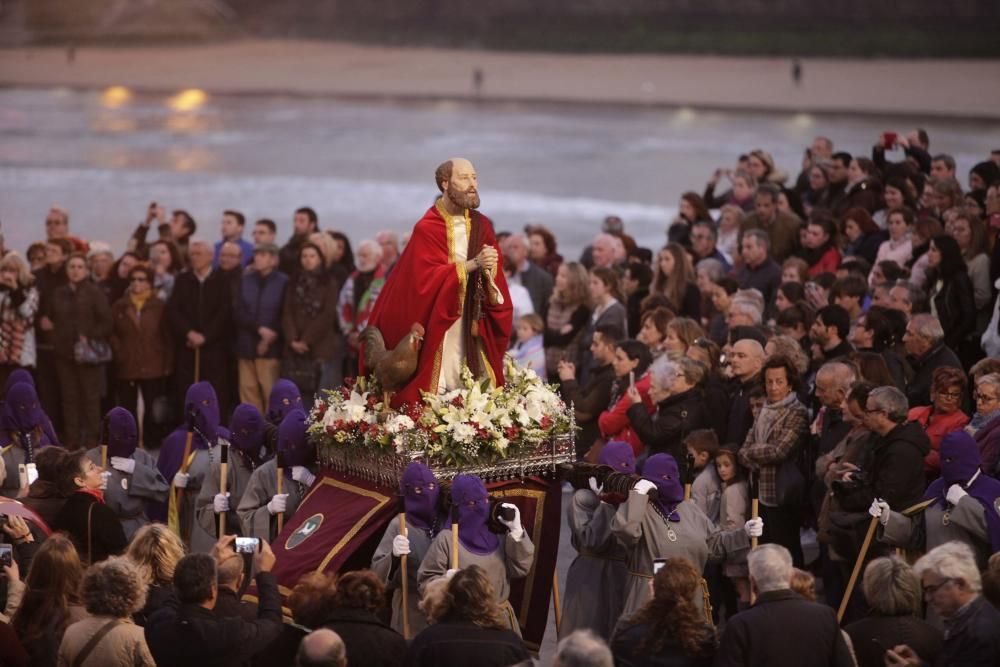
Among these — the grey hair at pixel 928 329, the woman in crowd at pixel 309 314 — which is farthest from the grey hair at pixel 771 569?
the woman in crowd at pixel 309 314

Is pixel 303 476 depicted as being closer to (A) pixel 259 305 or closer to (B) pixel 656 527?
(B) pixel 656 527

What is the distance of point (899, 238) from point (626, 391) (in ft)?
12.7

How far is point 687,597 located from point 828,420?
3.55m

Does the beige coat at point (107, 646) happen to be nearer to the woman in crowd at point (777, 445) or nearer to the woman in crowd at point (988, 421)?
the woman in crowd at point (777, 445)

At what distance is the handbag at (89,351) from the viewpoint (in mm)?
14648

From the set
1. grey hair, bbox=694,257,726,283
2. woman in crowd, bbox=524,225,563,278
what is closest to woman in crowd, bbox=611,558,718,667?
grey hair, bbox=694,257,726,283

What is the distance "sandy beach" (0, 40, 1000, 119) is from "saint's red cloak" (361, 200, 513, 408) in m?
29.1

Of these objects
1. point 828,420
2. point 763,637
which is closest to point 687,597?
point 763,637

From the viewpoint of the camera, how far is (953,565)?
7.36m

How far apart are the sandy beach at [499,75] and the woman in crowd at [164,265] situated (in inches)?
973

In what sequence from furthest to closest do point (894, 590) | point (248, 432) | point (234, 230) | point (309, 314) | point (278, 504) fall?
point (234, 230) → point (309, 314) → point (248, 432) → point (278, 504) → point (894, 590)

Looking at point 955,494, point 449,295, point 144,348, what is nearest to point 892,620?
point 955,494

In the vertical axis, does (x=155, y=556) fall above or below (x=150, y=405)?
below

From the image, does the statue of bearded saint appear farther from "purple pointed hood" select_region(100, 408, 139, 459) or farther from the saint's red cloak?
"purple pointed hood" select_region(100, 408, 139, 459)
